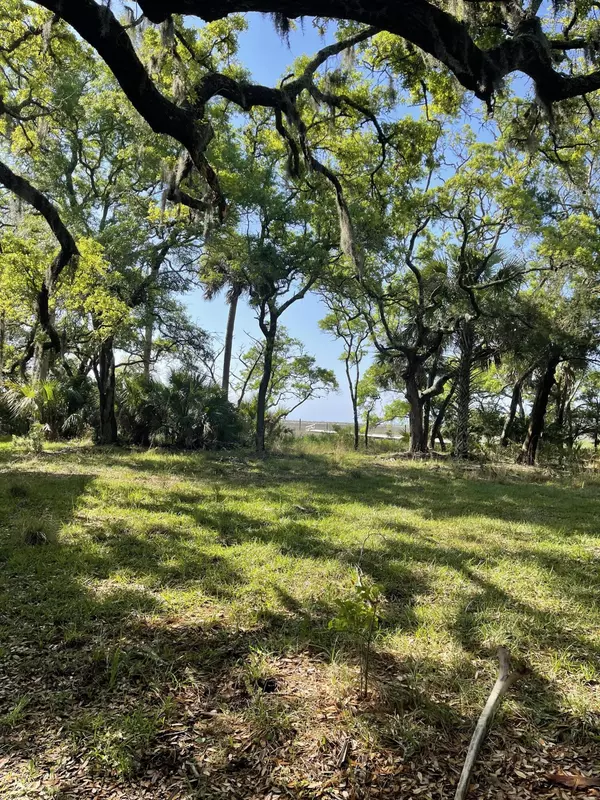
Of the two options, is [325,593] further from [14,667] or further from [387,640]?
[14,667]

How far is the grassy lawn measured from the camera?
1.70 metres

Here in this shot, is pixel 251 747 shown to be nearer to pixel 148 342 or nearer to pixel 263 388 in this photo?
pixel 263 388

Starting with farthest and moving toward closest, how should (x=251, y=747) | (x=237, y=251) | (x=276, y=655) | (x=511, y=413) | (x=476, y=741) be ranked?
(x=511, y=413), (x=237, y=251), (x=276, y=655), (x=251, y=747), (x=476, y=741)

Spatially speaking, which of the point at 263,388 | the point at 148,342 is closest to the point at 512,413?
the point at 263,388

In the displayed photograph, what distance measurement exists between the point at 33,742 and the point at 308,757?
1.03 m

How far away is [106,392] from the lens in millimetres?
12289

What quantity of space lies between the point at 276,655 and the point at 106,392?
11115 mm

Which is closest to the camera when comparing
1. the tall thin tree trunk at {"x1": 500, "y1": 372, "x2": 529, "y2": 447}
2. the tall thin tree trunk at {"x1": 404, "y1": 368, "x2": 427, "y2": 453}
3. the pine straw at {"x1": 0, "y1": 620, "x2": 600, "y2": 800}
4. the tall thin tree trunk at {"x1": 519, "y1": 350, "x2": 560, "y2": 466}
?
the pine straw at {"x1": 0, "y1": 620, "x2": 600, "y2": 800}

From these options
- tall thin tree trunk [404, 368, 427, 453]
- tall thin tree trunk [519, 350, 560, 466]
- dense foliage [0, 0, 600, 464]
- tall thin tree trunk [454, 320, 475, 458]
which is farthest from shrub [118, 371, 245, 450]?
tall thin tree trunk [519, 350, 560, 466]

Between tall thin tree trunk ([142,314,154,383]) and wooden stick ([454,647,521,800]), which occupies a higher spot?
tall thin tree trunk ([142,314,154,383])

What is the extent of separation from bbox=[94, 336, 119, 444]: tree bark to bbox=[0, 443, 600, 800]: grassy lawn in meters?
7.38

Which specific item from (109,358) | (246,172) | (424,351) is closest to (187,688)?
(109,358)

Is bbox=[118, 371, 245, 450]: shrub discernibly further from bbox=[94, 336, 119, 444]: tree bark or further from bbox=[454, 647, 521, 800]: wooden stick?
bbox=[454, 647, 521, 800]: wooden stick

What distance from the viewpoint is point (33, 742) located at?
1.78 metres
